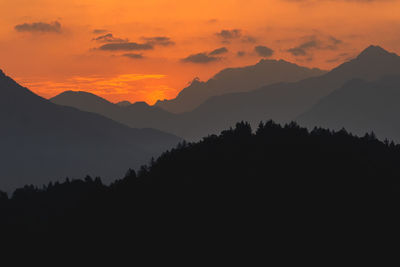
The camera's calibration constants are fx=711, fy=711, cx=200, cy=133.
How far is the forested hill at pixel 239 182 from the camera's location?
13375cm

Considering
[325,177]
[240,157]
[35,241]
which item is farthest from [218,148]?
[35,241]

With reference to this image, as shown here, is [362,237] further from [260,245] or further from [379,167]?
[379,167]

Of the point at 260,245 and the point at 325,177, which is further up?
the point at 325,177

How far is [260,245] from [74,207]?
194 ft

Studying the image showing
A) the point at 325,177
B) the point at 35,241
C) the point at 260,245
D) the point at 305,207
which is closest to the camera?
the point at 260,245

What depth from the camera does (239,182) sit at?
5536 inches

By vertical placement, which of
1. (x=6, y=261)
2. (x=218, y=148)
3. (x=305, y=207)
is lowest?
(x=6, y=261)

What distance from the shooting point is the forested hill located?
134 meters

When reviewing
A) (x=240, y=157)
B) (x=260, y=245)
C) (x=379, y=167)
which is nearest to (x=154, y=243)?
(x=260, y=245)

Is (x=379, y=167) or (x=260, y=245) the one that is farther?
(x=379, y=167)

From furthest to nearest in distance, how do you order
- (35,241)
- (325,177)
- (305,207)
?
(35,241) < (325,177) < (305,207)

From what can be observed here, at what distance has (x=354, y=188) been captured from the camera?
135625 mm

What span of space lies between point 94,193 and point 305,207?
57.1 metres

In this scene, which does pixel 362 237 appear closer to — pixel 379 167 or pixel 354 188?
pixel 354 188
